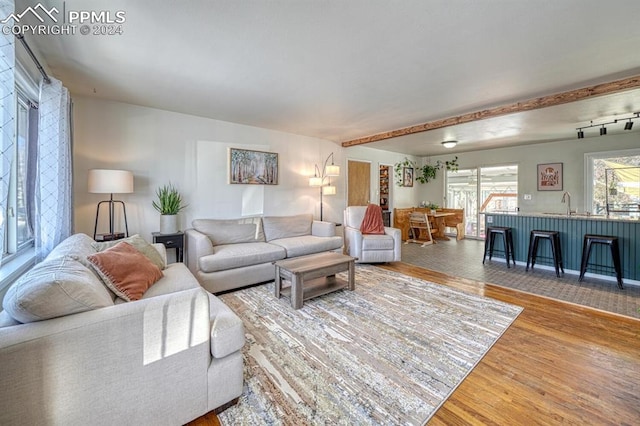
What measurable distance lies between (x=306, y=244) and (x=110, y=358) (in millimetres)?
Result: 2915

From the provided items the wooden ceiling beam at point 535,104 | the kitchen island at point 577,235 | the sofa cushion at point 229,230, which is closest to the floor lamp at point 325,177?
the wooden ceiling beam at point 535,104

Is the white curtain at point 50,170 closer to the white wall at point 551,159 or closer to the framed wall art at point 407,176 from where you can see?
the framed wall art at point 407,176

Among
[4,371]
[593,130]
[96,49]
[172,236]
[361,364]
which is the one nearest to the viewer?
[4,371]

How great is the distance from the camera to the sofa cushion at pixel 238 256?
3.11m

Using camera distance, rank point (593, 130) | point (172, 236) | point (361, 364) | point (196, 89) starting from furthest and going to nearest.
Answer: point (593, 130) → point (172, 236) → point (196, 89) → point (361, 364)

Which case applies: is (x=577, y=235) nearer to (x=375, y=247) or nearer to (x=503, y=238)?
(x=503, y=238)

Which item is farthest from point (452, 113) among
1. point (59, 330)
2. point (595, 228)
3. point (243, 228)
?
point (59, 330)

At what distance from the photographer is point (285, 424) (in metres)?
1.39

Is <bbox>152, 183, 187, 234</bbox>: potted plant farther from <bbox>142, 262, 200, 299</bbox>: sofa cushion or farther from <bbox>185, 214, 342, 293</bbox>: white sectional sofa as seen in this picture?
<bbox>142, 262, 200, 299</bbox>: sofa cushion

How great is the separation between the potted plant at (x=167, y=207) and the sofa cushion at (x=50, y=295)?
2.26 m

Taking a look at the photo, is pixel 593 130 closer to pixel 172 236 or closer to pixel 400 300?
pixel 400 300

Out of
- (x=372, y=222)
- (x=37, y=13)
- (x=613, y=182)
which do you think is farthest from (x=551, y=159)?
(x=37, y=13)

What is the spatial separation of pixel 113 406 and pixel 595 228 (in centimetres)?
553

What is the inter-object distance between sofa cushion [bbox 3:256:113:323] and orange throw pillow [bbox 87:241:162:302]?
41 cm
